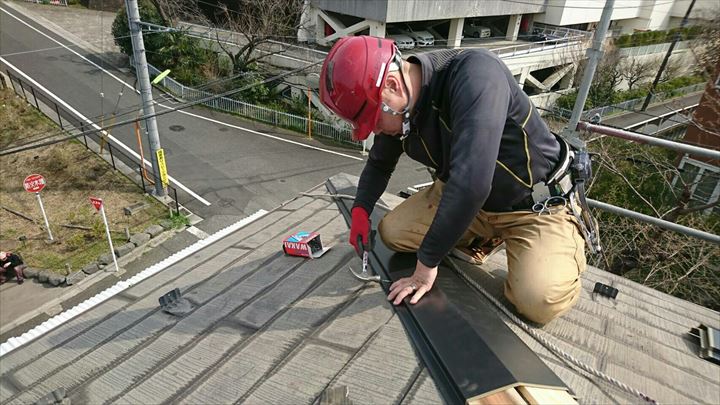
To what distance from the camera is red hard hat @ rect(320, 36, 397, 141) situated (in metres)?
2.14

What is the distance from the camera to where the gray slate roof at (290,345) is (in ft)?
6.79

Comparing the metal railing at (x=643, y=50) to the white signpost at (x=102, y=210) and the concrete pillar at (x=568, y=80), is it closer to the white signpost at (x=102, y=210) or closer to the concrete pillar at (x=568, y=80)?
the concrete pillar at (x=568, y=80)

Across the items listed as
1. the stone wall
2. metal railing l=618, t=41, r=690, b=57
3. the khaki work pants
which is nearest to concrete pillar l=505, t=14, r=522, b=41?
metal railing l=618, t=41, r=690, b=57

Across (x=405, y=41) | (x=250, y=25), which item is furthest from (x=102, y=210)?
(x=405, y=41)

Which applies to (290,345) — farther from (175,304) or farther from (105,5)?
(105,5)

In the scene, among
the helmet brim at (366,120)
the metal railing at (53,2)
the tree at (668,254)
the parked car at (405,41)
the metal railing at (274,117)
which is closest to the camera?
the helmet brim at (366,120)

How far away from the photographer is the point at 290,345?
234 centimetres

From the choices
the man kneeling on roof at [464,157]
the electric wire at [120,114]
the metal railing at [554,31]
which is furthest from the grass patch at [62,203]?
the metal railing at [554,31]

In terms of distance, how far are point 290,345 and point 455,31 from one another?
27199mm

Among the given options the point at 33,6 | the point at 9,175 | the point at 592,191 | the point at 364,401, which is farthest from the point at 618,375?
the point at 33,6

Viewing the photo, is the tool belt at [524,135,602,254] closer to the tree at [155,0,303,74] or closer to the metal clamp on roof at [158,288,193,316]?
the metal clamp on roof at [158,288,193,316]

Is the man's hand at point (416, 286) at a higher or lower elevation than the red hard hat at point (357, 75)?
lower

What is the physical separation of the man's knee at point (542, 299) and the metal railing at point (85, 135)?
11329 millimetres

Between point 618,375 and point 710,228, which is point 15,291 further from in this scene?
point 710,228
